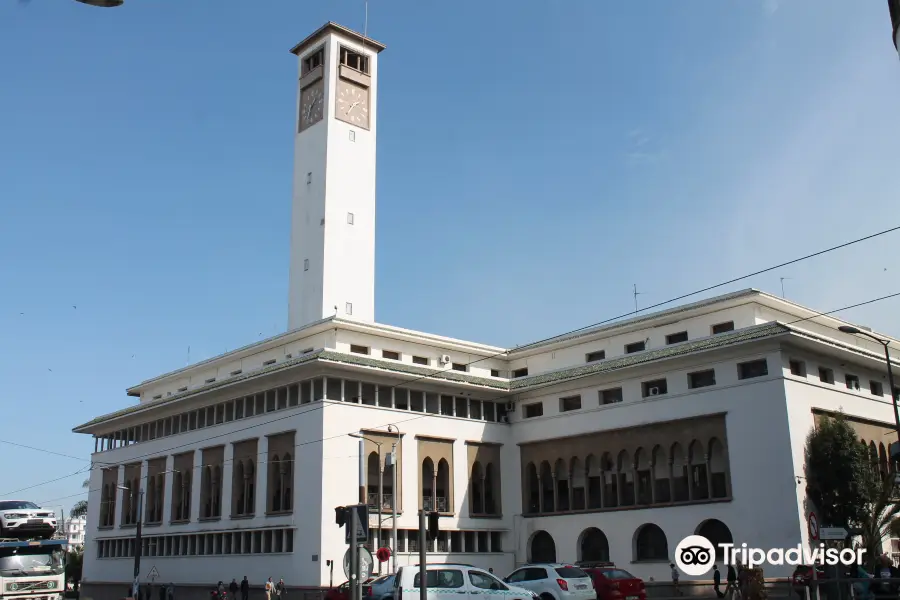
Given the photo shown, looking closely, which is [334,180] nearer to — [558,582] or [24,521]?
[24,521]

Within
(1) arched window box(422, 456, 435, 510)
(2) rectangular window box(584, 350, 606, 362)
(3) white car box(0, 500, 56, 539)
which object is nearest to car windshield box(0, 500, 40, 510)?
(3) white car box(0, 500, 56, 539)

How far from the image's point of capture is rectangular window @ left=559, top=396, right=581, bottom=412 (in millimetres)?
47250

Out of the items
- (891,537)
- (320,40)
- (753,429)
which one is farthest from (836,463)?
(320,40)

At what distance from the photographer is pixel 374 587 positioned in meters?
24.5

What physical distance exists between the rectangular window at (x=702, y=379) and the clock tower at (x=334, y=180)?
72.7ft

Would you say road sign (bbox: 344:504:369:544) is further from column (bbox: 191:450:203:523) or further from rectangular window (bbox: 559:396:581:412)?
column (bbox: 191:450:203:523)

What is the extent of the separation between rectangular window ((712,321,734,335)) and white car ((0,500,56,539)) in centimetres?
3067

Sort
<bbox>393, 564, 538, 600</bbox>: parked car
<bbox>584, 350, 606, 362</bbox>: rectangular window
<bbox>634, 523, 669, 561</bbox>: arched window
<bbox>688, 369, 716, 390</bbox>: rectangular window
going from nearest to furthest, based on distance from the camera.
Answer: <bbox>393, 564, 538, 600</bbox>: parked car → <bbox>688, 369, 716, 390</bbox>: rectangular window → <bbox>634, 523, 669, 561</bbox>: arched window → <bbox>584, 350, 606, 362</bbox>: rectangular window

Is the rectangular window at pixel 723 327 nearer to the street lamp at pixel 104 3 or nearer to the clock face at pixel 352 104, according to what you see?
the clock face at pixel 352 104

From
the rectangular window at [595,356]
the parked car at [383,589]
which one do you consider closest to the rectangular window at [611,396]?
the rectangular window at [595,356]

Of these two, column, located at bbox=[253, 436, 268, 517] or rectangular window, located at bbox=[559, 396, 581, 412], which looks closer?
column, located at bbox=[253, 436, 268, 517]

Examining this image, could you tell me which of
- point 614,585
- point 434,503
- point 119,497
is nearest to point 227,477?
point 434,503

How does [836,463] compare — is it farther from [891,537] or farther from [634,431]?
[634,431]

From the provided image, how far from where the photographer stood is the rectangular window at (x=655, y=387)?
43.6 meters
